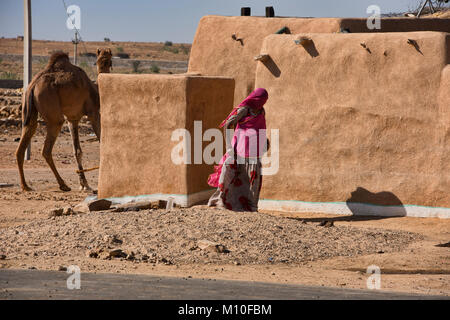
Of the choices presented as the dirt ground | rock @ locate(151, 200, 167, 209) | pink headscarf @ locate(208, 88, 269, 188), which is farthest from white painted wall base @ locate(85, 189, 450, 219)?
pink headscarf @ locate(208, 88, 269, 188)

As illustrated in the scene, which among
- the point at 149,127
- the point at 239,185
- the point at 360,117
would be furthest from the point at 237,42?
the point at 239,185

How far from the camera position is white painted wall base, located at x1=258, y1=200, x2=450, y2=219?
31.6 ft

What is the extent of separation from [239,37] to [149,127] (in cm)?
287

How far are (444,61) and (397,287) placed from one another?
4157 millimetres

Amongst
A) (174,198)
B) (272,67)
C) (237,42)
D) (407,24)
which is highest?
(407,24)

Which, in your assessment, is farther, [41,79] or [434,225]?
[41,79]

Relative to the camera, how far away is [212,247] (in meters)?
7.41

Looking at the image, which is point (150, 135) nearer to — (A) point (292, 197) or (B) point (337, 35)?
(A) point (292, 197)

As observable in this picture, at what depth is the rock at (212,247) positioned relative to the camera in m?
7.39

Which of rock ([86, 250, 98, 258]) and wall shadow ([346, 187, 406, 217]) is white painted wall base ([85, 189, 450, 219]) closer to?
wall shadow ([346, 187, 406, 217])

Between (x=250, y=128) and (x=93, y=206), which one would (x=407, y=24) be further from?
(x=93, y=206)

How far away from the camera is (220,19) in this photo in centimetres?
1273

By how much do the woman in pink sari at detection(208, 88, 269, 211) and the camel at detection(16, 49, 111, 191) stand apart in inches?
164

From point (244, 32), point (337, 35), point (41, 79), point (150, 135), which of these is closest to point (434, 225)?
point (337, 35)
